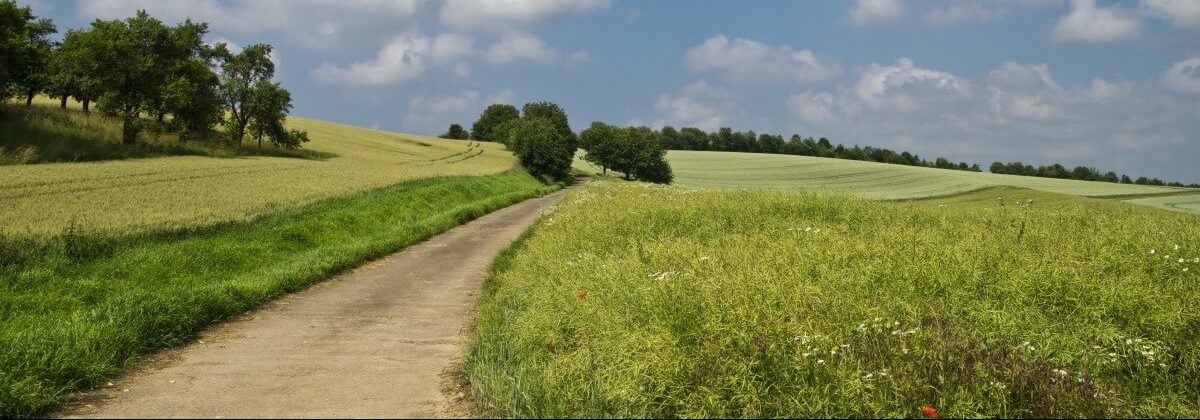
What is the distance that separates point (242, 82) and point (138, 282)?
54.3 metres

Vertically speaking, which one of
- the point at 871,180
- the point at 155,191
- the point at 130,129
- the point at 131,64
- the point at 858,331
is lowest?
the point at 155,191

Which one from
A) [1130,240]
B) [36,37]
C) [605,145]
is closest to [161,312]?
[1130,240]

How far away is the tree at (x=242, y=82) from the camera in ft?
198

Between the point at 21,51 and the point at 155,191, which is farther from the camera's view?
the point at 21,51

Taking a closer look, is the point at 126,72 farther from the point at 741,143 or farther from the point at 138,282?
the point at 741,143

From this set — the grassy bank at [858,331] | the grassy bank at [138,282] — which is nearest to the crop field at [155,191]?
the grassy bank at [138,282]

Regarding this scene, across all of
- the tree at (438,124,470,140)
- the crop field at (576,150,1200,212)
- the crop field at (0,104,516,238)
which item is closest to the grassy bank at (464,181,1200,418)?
the crop field at (0,104,516,238)

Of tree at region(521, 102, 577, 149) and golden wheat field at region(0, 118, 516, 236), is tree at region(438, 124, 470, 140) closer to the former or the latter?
tree at region(521, 102, 577, 149)

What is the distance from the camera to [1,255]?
13.2 meters

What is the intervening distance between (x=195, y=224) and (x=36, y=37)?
4283 cm

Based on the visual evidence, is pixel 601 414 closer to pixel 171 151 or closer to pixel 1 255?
pixel 1 255

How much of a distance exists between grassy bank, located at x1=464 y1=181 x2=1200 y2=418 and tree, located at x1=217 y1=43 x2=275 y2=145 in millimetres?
57856

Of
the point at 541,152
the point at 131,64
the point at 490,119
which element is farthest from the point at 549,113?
the point at 131,64

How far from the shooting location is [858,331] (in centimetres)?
612
